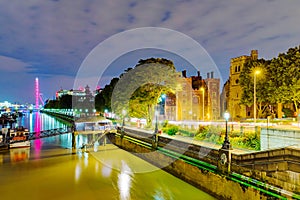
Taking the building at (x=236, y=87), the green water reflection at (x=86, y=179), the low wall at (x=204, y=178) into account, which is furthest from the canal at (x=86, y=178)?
the building at (x=236, y=87)

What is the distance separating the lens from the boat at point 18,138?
37906mm

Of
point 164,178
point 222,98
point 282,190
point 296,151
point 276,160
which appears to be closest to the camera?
point 282,190

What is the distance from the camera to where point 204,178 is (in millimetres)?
18500

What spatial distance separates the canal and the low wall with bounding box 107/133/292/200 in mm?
557

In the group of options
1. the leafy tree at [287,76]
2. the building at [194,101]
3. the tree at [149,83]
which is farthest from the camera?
the building at [194,101]

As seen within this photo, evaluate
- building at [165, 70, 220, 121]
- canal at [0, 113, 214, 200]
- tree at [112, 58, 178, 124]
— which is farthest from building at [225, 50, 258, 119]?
canal at [0, 113, 214, 200]

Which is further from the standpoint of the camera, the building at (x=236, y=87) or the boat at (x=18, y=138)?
the building at (x=236, y=87)

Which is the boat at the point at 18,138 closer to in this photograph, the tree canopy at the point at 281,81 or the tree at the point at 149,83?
the tree at the point at 149,83

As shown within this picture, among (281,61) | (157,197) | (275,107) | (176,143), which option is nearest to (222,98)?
(275,107)

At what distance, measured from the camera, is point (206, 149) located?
19.7m

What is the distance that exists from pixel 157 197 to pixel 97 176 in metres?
7.89

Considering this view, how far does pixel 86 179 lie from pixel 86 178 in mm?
322

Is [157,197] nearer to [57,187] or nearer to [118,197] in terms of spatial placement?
[118,197]

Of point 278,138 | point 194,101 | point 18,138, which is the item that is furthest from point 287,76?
point 18,138
